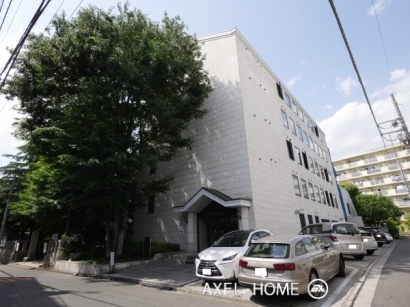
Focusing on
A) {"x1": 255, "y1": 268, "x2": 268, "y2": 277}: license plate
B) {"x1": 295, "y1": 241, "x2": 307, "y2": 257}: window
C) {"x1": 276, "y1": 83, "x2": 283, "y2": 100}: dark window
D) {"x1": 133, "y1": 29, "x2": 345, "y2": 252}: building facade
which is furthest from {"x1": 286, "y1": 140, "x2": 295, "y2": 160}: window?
{"x1": 255, "y1": 268, "x2": 268, "y2": 277}: license plate

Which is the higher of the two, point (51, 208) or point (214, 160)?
point (214, 160)

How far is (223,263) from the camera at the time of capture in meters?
7.22

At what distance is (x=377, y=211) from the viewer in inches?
1464

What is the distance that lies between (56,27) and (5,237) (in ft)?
93.1

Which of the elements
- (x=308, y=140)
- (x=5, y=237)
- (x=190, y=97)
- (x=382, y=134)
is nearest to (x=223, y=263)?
(x=190, y=97)

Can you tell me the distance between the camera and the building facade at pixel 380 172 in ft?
166

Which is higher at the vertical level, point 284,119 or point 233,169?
point 284,119

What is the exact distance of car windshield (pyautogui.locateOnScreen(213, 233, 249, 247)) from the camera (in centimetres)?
836

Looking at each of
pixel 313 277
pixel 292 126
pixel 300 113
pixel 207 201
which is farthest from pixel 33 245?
pixel 300 113

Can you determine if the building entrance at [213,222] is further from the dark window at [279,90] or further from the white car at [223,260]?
the dark window at [279,90]

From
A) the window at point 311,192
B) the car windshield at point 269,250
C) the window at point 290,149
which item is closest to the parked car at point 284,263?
the car windshield at point 269,250

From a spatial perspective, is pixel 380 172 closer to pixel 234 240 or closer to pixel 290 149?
pixel 290 149

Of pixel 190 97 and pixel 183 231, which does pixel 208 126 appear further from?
pixel 183 231

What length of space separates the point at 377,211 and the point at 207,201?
3600 cm
